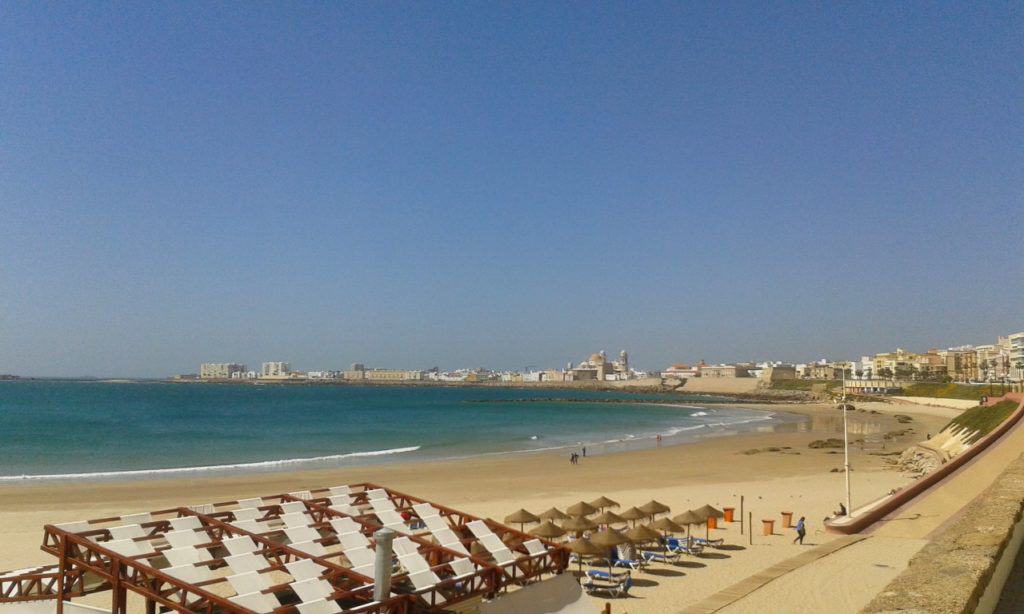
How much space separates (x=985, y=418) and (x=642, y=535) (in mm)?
31106

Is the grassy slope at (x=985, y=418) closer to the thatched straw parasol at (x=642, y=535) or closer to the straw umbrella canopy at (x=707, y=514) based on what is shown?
the straw umbrella canopy at (x=707, y=514)

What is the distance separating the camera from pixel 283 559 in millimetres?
9758

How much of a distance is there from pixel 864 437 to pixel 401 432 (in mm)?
39123

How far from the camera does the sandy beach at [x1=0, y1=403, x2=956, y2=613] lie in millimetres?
16297

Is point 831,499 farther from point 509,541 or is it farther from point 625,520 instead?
point 509,541

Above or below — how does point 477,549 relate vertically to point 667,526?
above

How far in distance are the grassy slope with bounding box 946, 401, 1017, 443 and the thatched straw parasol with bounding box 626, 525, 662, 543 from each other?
937 inches

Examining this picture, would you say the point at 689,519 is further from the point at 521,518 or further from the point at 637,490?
the point at 637,490

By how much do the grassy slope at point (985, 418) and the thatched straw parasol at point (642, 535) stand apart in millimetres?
23811

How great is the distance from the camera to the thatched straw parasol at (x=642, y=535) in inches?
645

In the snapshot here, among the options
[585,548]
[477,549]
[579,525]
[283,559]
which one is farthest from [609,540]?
[283,559]

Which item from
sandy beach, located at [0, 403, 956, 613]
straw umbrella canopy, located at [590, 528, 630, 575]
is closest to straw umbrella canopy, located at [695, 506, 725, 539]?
sandy beach, located at [0, 403, 956, 613]

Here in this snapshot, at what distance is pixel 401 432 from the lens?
64000 millimetres

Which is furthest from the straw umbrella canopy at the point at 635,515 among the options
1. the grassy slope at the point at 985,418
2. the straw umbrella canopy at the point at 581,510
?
the grassy slope at the point at 985,418
